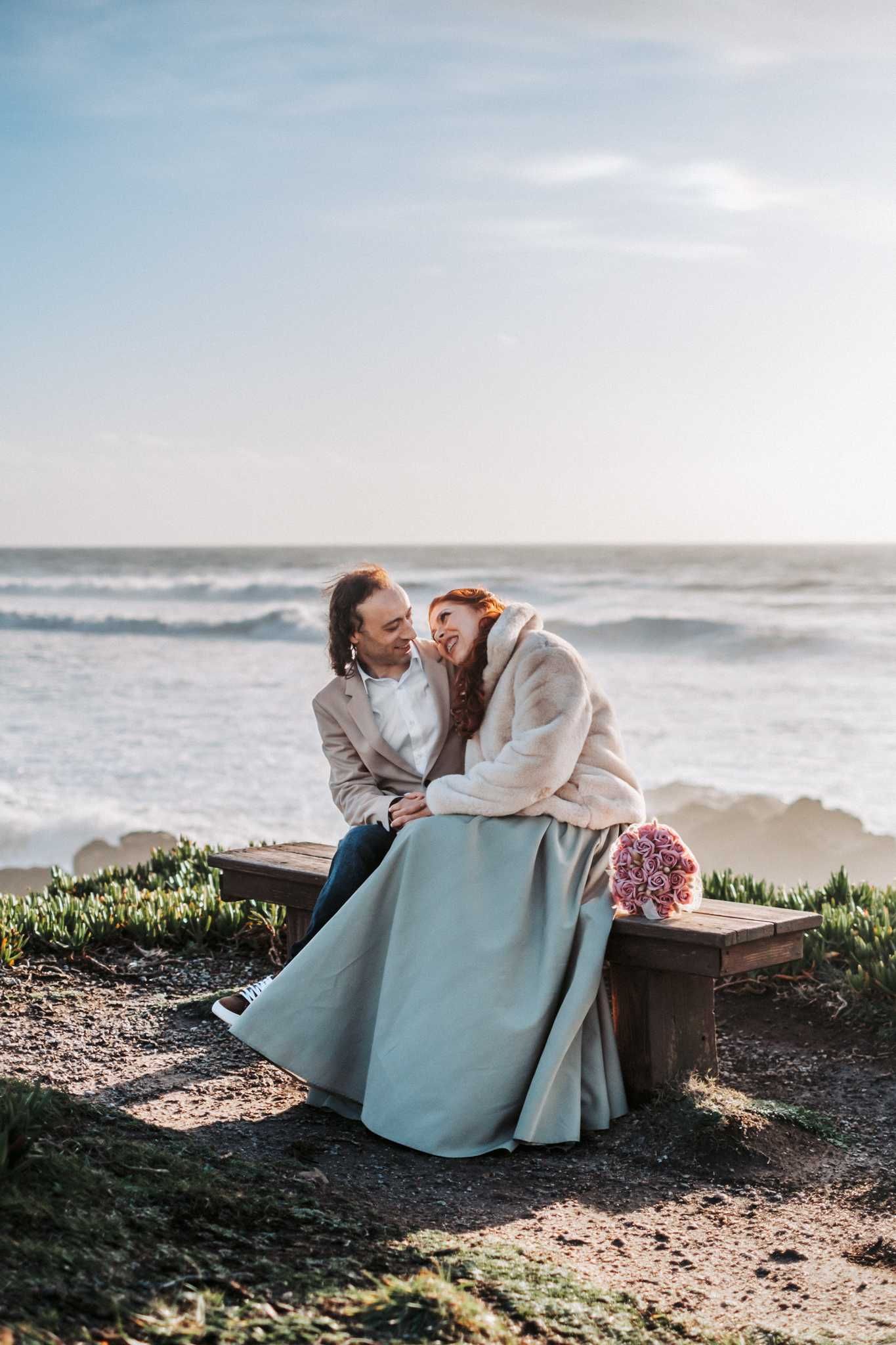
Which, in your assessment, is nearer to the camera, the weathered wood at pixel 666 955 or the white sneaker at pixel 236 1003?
the weathered wood at pixel 666 955

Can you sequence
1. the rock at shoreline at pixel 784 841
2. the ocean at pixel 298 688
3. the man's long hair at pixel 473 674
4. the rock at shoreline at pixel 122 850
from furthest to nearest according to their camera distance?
the ocean at pixel 298 688 < the rock at shoreline at pixel 784 841 < the rock at shoreline at pixel 122 850 < the man's long hair at pixel 473 674

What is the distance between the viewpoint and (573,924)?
12.5 feet

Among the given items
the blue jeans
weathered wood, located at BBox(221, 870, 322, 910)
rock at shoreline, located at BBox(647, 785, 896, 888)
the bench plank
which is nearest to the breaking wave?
rock at shoreline, located at BBox(647, 785, 896, 888)

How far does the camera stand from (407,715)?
4500 mm

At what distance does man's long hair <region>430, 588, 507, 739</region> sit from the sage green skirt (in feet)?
1.16

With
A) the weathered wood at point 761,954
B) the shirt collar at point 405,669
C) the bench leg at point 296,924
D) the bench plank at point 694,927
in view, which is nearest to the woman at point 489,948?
the bench plank at point 694,927

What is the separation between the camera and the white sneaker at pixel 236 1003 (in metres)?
4.57

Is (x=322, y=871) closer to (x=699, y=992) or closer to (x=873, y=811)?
(x=699, y=992)

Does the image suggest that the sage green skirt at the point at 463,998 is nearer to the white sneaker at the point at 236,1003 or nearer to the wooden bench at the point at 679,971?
the wooden bench at the point at 679,971

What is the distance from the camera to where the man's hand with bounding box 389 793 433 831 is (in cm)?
413

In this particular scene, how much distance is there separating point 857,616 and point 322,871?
24.9 m

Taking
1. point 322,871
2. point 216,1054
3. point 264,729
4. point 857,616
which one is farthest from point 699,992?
point 857,616

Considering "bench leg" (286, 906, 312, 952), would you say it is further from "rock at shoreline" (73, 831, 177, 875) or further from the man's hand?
"rock at shoreline" (73, 831, 177, 875)

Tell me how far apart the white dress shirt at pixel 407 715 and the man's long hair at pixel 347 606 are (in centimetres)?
11
